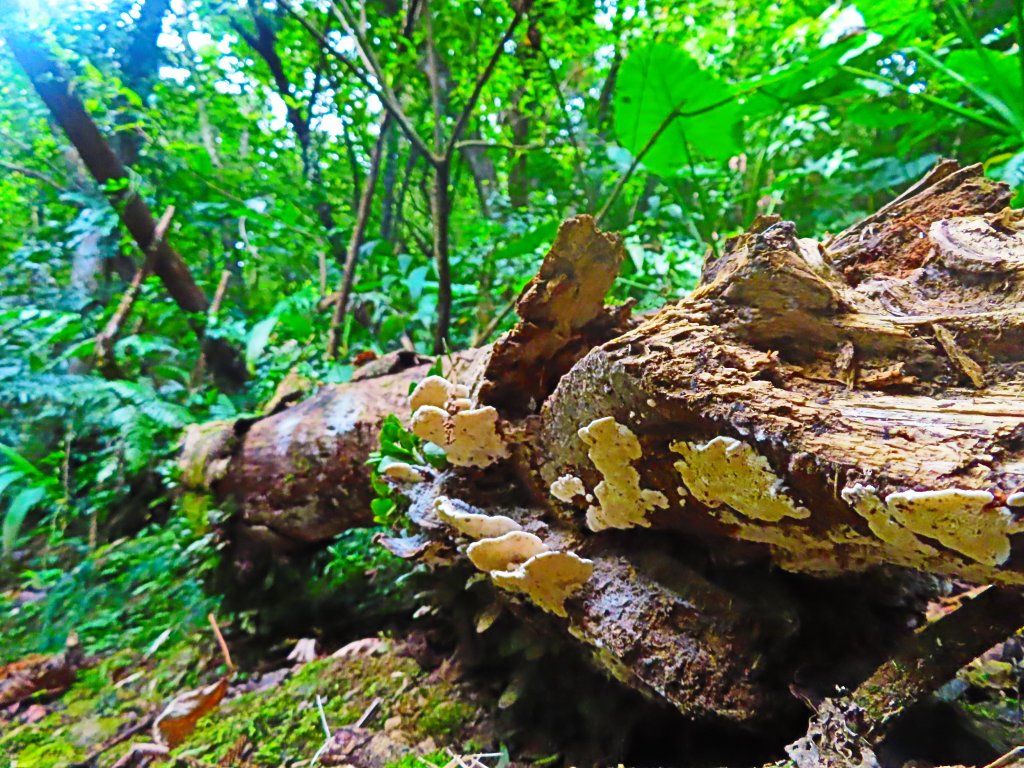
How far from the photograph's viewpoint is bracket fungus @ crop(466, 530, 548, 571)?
1247mm

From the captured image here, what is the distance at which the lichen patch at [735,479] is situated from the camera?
0.91 metres

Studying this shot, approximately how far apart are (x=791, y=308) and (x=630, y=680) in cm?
85

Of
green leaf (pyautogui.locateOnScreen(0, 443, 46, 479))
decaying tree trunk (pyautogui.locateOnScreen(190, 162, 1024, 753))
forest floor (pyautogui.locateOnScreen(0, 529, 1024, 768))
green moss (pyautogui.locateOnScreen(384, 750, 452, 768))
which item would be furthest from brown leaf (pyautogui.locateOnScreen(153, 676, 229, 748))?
green leaf (pyautogui.locateOnScreen(0, 443, 46, 479))

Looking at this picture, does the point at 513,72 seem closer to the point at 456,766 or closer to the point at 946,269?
the point at 946,269

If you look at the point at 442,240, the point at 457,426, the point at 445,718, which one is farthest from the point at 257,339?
the point at 445,718

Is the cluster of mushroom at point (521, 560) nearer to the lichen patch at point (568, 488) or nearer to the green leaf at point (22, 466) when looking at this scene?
the lichen patch at point (568, 488)

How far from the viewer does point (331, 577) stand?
8.06 ft

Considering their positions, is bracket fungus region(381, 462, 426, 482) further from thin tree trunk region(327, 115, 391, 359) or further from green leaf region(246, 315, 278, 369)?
thin tree trunk region(327, 115, 391, 359)

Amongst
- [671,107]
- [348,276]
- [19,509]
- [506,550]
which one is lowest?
[19,509]

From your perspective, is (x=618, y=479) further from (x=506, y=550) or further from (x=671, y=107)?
(x=671, y=107)

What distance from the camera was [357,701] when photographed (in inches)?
69.5

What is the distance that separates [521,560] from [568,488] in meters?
0.20

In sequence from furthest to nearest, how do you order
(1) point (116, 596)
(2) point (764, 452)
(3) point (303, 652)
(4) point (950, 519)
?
(1) point (116, 596) < (3) point (303, 652) < (2) point (764, 452) < (4) point (950, 519)

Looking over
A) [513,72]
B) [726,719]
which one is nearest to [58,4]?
[513,72]
